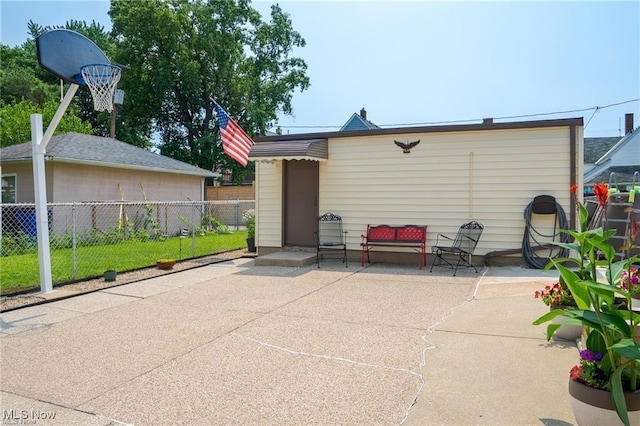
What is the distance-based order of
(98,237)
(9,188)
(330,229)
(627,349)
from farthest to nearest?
(9,188), (98,237), (330,229), (627,349)

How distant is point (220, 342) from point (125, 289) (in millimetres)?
3334

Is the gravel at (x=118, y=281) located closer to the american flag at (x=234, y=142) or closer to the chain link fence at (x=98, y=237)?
the chain link fence at (x=98, y=237)

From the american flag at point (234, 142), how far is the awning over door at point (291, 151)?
0.32 meters

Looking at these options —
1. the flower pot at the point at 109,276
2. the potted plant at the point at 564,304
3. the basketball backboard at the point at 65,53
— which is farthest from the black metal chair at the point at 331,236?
the potted plant at the point at 564,304

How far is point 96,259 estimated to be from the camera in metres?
10.3

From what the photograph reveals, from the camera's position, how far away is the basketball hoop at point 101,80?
6.42 m

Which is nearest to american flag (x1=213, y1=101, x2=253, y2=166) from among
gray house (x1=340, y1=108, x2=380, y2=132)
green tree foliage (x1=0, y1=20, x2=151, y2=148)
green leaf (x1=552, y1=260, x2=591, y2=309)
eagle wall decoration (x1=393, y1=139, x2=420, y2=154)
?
eagle wall decoration (x1=393, y1=139, x2=420, y2=154)

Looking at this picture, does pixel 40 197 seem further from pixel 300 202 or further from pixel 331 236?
pixel 331 236

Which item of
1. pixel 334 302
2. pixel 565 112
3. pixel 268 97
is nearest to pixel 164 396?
pixel 334 302

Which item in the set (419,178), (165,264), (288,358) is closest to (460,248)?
(419,178)

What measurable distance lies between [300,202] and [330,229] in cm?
97

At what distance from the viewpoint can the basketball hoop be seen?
642 cm

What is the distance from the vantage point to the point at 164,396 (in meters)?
3.18

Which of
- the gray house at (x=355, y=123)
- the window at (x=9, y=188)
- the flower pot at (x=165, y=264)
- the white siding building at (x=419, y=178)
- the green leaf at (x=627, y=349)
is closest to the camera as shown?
the green leaf at (x=627, y=349)
